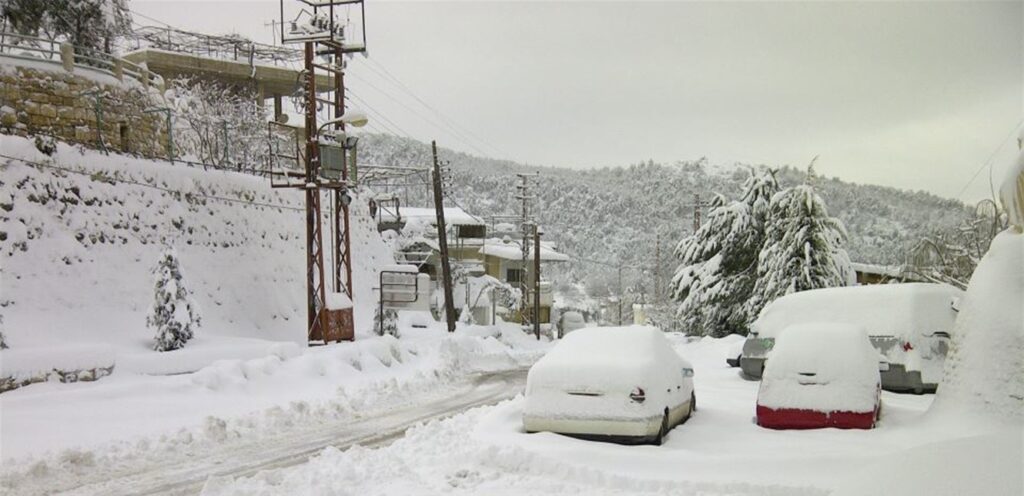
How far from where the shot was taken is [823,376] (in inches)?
390

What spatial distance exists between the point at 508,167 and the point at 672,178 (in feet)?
87.1

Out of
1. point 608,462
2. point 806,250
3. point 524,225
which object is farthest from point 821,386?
point 524,225

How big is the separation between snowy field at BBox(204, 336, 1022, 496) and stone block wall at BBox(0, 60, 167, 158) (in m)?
14.2

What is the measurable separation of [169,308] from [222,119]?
51.0 ft

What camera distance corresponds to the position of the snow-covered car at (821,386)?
9.73 meters

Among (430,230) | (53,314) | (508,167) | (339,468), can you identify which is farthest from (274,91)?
(508,167)

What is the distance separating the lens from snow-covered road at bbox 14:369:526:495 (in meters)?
7.79

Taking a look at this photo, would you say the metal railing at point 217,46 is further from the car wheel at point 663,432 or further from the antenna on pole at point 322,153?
the car wheel at point 663,432

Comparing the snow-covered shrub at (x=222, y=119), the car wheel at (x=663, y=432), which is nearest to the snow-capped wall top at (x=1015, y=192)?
the car wheel at (x=663, y=432)

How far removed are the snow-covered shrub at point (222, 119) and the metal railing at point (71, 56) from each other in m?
2.12

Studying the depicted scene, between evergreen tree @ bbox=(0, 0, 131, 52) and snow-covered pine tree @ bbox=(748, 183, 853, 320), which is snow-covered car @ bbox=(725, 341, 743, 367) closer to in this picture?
snow-covered pine tree @ bbox=(748, 183, 853, 320)

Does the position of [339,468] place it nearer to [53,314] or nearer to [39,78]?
[53,314]

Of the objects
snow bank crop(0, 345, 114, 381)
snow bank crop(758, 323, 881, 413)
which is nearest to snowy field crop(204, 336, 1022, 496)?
snow bank crop(758, 323, 881, 413)

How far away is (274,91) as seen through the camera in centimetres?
5294
